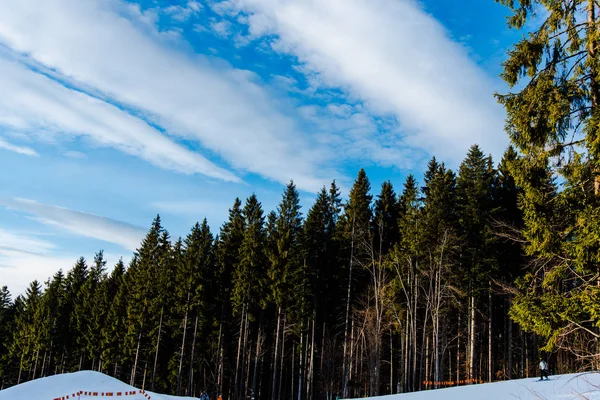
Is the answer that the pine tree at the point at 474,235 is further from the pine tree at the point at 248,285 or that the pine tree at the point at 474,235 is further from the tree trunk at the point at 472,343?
the pine tree at the point at 248,285

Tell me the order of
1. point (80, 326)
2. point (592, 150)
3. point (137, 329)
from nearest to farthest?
point (592, 150)
point (137, 329)
point (80, 326)

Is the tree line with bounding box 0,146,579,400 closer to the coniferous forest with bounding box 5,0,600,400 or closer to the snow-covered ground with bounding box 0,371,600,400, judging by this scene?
the coniferous forest with bounding box 5,0,600,400

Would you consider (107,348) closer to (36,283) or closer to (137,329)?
(137,329)

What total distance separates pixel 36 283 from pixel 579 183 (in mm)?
74405

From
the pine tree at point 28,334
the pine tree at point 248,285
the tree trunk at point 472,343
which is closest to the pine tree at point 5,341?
the pine tree at point 28,334

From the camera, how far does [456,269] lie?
1131 inches

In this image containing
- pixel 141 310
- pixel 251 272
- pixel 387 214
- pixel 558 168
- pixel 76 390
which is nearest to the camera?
pixel 558 168

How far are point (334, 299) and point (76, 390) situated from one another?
71.9 ft

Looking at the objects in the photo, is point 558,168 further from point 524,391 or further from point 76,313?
point 76,313

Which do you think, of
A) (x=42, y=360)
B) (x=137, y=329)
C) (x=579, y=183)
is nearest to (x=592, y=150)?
(x=579, y=183)

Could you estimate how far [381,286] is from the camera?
107 ft

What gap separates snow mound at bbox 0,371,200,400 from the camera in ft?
91.8

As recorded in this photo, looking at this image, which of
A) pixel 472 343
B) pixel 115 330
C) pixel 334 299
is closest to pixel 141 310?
pixel 115 330

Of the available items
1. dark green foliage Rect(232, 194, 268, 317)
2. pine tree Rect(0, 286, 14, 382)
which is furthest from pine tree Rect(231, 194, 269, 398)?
pine tree Rect(0, 286, 14, 382)
